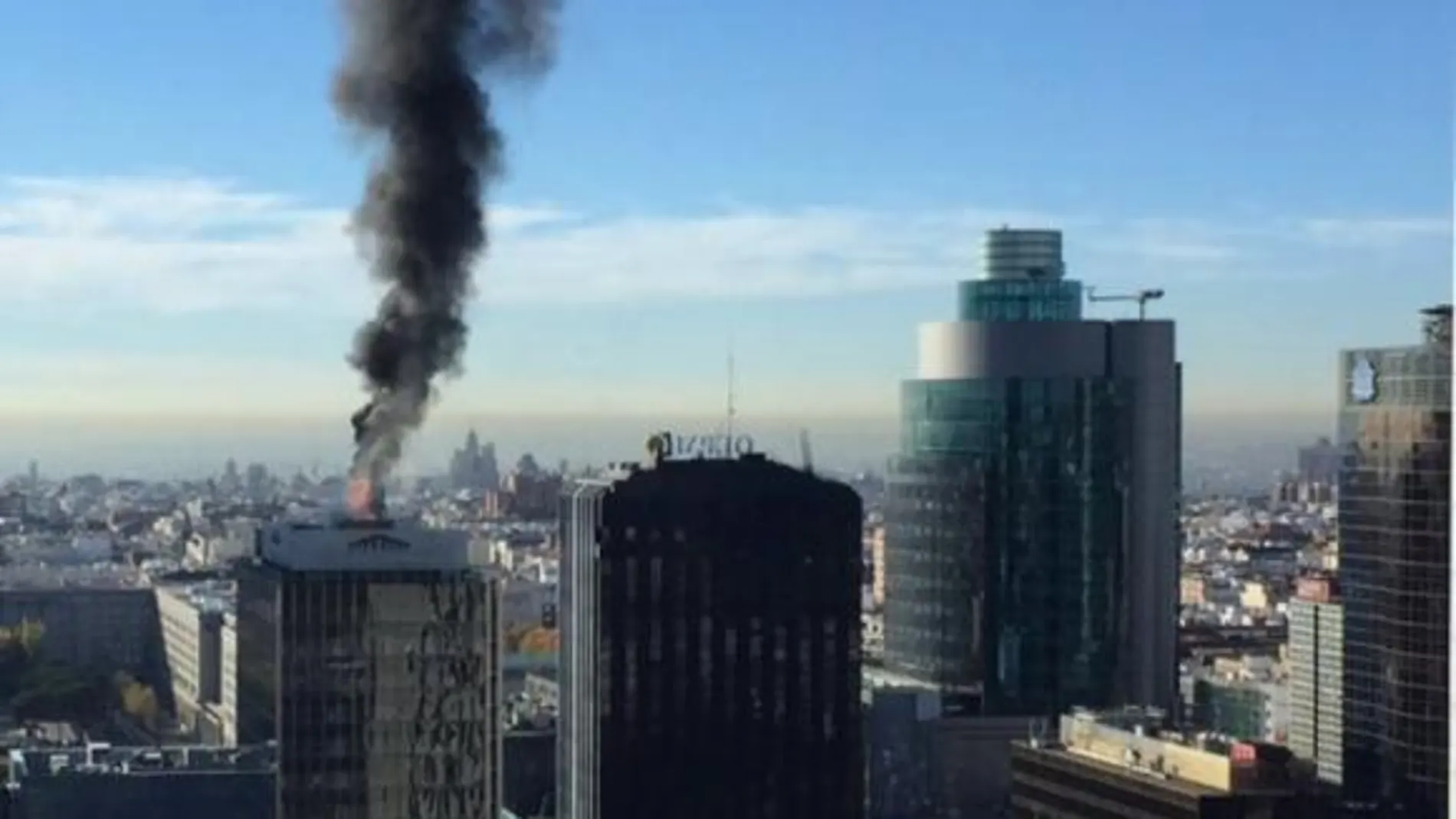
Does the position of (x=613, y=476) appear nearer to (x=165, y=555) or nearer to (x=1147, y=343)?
(x=1147, y=343)

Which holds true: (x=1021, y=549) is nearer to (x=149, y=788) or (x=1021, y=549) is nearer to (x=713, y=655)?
(x=149, y=788)

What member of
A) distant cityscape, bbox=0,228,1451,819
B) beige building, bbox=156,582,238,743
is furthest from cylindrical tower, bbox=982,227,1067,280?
beige building, bbox=156,582,238,743

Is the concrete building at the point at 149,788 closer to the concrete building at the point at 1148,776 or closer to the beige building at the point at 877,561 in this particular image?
the concrete building at the point at 1148,776

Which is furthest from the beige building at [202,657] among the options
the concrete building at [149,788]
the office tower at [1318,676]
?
the office tower at [1318,676]

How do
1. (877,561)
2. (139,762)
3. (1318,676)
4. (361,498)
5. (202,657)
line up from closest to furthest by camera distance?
1. (361,498)
2. (139,762)
3. (1318,676)
4. (202,657)
5. (877,561)

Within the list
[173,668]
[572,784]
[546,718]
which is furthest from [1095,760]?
[173,668]

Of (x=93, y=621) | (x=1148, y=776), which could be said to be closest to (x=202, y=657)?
(x=93, y=621)
